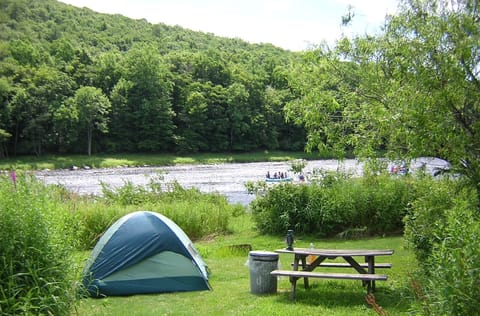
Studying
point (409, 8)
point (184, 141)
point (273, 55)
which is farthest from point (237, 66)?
point (409, 8)

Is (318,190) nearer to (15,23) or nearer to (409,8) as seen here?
(409,8)

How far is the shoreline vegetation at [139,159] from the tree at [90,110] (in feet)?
13.2

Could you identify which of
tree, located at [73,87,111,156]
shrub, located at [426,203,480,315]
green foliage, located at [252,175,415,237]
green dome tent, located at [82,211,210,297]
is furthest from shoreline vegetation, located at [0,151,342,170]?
shrub, located at [426,203,480,315]

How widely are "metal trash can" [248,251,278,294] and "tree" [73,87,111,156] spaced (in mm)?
59322

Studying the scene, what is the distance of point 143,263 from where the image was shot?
28.0ft

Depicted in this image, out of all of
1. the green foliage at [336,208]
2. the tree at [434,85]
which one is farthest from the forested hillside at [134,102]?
the tree at [434,85]

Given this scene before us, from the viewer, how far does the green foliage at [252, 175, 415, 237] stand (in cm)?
1312

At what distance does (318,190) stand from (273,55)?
94313 millimetres

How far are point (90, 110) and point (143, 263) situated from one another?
6047 centimetres

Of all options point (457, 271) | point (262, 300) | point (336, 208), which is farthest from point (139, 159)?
point (457, 271)

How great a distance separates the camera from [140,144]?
225ft

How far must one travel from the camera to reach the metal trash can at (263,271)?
7.76 m

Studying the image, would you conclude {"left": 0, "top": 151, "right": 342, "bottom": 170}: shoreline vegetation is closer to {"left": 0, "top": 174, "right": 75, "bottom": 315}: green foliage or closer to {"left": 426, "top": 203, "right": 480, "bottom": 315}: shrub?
{"left": 0, "top": 174, "right": 75, "bottom": 315}: green foliage

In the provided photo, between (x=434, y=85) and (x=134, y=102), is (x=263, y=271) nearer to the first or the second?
(x=434, y=85)
